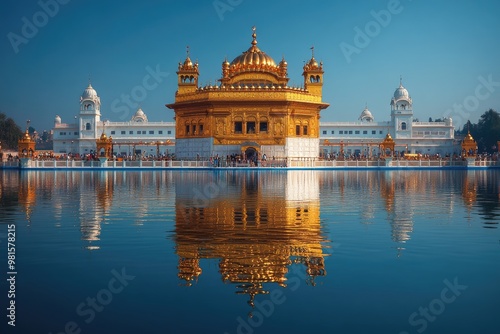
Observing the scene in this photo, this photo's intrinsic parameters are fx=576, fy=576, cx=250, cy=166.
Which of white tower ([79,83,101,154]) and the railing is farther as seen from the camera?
white tower ([79,83,101,154])

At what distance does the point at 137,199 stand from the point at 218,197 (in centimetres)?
259

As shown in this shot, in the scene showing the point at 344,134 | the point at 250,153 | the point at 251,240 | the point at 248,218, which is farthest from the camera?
the point at 344,134

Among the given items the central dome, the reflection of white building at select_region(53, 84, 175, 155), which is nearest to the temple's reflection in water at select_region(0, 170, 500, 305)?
the central dome

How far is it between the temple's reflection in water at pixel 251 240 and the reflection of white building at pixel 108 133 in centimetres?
7021

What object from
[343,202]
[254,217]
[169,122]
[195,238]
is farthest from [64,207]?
[169,122]

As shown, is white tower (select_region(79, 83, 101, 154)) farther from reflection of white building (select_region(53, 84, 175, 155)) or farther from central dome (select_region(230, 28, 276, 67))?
central dome (select_region(230, 28, 276, 67))

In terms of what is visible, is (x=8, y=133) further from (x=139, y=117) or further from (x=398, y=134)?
(x=398, y=134)

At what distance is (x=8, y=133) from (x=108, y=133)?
16464 mm

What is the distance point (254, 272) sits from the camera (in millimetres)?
7273

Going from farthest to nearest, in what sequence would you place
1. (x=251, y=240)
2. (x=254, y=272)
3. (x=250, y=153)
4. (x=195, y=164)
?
(x=250, y=153)
(x=195, y=164)
(x=251, y=240)
(x=254, y=272)

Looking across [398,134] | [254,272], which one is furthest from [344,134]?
[254,272]

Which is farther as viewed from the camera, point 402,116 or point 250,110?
point 402,116

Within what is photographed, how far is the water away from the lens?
557cm

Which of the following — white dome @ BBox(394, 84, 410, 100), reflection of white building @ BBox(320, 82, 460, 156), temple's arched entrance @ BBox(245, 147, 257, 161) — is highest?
white dome @ BBox(394, 84, 410, 100)
